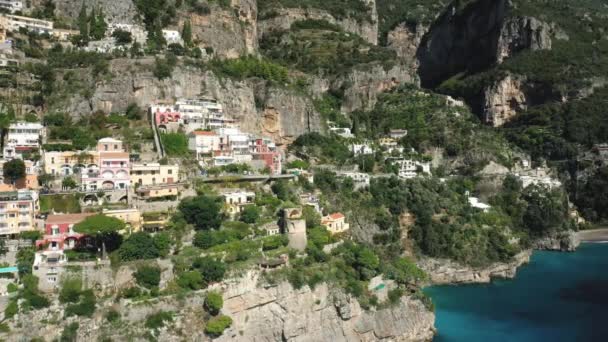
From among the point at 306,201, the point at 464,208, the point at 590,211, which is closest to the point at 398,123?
the point at 464,208

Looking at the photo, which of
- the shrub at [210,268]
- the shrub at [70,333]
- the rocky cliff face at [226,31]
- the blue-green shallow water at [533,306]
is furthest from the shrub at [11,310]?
the rocky cliff face at [226,31]

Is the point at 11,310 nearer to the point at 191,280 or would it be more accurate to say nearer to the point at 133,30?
the point at 191,280

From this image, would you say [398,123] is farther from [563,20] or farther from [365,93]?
[563,20]

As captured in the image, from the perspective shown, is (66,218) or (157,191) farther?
(157,191)

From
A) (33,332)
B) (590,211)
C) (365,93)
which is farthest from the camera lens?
(365,93)

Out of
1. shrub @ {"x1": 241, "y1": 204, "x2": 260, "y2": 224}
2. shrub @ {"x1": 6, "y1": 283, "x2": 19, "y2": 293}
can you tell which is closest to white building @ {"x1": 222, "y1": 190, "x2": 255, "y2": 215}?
shrub @ {"x1": 241, "y1": 204, "x2": 260, "y2": 224}

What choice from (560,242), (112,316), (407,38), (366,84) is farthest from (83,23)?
(407,38)

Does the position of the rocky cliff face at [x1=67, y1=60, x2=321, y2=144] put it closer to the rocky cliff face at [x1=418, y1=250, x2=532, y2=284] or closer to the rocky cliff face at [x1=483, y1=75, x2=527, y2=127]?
the rocky cliff face at [x1=418, y1=250, x2=532, y2=284]
